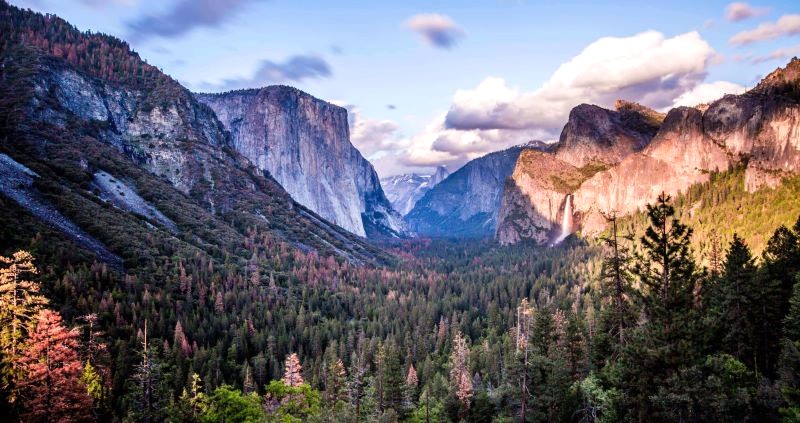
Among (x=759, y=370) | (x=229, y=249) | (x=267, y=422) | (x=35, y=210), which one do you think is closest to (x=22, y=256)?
(x=267, y=422)

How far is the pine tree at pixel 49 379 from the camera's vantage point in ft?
77.1

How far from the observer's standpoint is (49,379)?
23969mm

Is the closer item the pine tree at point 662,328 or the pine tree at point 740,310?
the pine tree at point 662,328

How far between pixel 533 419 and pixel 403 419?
68.4ft

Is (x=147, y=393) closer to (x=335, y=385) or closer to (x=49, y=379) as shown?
(x=49, y=379)

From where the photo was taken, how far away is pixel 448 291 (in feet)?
504

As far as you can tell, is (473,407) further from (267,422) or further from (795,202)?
(795,202)

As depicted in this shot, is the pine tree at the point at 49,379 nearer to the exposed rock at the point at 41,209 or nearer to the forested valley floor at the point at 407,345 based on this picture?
the forested valley floor at the point at 407,345

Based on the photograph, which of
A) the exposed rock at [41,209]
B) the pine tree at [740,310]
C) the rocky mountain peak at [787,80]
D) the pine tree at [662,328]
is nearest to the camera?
the pine tree at [662,328]

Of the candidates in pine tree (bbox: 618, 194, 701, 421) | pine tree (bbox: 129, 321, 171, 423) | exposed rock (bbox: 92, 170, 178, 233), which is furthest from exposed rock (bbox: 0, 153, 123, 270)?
pine tree (bbox: 618, 194, 701, 421)

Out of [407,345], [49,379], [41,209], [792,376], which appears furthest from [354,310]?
[792,376]

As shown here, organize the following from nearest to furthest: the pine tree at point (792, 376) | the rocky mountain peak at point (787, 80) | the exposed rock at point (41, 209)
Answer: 1. the pine tree at point (792, 376)
2. the exposed rock at point (41, 209)
3. the rocky mountain peak at point (787, 80)

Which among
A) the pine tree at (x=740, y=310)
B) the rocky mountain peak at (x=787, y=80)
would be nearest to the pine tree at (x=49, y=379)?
the pine tree at (x=740, y=310)

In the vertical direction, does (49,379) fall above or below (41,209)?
below
